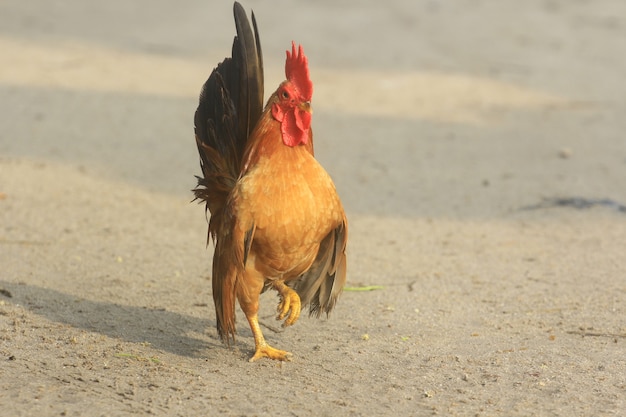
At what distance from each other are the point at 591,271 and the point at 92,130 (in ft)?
16.3

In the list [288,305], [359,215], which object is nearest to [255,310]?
[288,305]

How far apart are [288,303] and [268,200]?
556mm

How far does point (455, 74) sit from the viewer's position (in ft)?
35.3

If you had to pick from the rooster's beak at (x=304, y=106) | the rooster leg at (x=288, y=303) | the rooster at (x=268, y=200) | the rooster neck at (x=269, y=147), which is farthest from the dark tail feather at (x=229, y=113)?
the rooster leg at (x=288, y=303)

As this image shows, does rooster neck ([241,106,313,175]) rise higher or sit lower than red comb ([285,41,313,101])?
lower

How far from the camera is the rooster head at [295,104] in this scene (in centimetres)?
401

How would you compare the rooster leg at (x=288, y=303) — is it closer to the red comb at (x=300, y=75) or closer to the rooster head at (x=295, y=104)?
the rooster head at (x=295, y=104)

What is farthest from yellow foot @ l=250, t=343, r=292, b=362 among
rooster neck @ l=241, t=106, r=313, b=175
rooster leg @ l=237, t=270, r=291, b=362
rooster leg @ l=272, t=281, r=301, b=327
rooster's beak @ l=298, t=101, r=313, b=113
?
rooster's beak @ l=298, t=101, r=313, b=113

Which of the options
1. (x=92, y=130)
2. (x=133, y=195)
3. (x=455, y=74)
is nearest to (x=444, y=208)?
(x=133, y=195)

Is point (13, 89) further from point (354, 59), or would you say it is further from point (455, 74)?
point (455, 74)

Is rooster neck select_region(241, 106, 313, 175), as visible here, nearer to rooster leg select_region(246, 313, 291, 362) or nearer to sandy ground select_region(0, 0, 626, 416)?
rooster leg select_region(246, 313, 291, 362)

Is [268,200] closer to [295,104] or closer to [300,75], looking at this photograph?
[295,104]

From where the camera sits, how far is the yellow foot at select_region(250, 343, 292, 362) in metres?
4.13

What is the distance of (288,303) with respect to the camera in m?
4.16
